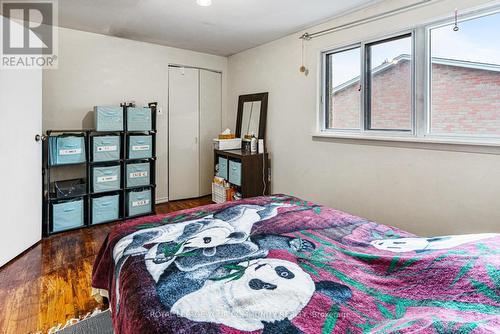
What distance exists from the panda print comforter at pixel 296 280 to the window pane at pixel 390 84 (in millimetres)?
1469

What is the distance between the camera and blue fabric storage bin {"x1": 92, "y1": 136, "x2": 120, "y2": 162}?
343 centimetres

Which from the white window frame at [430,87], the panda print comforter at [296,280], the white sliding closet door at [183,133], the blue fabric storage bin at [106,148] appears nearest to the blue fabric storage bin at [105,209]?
the blue fabric storage bin at [106,148]

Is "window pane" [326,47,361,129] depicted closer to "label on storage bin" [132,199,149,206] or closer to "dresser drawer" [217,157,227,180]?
"dresser drawer" [217,157,227,180]

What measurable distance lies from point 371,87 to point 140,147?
109 inches

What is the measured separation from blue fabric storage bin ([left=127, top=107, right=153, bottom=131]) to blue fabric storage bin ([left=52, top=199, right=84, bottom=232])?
1059 mm

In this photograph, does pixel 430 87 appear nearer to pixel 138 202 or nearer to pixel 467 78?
pixel 467 78

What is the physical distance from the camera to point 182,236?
1.56m

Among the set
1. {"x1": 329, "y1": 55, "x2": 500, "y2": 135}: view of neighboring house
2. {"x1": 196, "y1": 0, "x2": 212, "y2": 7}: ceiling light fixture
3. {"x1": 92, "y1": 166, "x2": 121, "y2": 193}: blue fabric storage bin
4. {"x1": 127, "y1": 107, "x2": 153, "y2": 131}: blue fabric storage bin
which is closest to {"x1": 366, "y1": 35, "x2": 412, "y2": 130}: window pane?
{"x1": 329, "y1": 55, "x2": 500, "y2": 135}: view of neighboring house

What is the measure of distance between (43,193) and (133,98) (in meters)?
1.65

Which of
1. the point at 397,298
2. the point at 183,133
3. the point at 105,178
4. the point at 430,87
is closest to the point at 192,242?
the point at 397,298

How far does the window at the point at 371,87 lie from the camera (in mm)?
2678

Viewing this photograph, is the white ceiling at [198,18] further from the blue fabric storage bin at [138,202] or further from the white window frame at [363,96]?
the blue fabric storage bin at [138,202]

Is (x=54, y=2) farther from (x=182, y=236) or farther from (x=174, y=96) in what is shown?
(x=182, y=236)

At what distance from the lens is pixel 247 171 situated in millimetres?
3855
